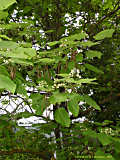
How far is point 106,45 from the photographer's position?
2.92 meters

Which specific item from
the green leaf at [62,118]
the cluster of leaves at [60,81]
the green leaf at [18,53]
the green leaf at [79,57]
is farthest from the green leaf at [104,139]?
the green leaf at [18,53]

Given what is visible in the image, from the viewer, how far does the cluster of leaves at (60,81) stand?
4.38ft

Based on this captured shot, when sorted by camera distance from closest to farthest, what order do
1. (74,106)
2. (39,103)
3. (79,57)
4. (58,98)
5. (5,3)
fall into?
(5,3) → (58,98) → (74,106) → (39,103) → (79,57)

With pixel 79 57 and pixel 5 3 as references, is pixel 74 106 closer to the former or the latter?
pixel 79 57

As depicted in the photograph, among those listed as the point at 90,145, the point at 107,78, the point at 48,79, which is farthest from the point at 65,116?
the point at 107,78

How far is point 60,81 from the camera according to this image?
4.42ft

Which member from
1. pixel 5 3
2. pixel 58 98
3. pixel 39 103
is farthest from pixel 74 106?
pixel 5 3

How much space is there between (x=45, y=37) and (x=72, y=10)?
0.56m

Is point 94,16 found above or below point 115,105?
above

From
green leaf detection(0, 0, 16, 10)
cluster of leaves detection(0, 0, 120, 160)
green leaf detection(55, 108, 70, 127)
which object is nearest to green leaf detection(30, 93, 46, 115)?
cluster of leaves detection(0, 0, 120, 160)

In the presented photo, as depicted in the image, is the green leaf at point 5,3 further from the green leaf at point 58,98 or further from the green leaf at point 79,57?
the green leaf at point 79,57

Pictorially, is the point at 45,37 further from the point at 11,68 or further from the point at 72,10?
the point at 11,68

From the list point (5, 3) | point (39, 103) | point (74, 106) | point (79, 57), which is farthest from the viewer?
point (79, 57)

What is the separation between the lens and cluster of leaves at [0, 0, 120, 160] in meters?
1.34
